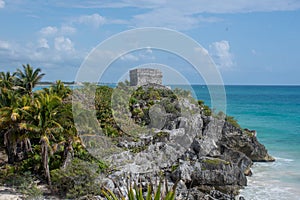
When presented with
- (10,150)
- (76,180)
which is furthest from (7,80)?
(76,180)

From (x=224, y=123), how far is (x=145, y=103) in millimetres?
6512

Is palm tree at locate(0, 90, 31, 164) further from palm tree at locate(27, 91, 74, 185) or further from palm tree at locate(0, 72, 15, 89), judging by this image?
palm tree at locate(0, 72, 15, 89)

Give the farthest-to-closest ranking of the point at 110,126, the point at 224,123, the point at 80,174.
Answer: the point at 224,123
the point at 110,126
the point at 80,174

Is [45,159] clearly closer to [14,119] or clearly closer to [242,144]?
[14,119]

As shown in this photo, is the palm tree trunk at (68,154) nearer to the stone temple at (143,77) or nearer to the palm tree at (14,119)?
the palm tree at (14,119)

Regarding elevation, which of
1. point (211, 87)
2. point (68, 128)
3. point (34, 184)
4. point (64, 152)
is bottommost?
point (34, 184)

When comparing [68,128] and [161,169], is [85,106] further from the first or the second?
[161,169]

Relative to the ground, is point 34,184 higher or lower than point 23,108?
lower

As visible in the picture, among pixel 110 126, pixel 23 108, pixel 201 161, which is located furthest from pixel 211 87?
pixel 23 108

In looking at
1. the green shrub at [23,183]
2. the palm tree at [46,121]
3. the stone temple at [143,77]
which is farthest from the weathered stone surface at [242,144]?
the green shrub at [23,183]

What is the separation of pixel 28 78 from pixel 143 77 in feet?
28.9

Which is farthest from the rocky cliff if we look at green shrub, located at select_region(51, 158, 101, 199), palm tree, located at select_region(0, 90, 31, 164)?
palm tree, located at select_region(0, 90, 31, 164)

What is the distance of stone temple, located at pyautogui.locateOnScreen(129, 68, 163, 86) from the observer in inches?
1021

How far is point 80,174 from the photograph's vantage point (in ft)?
61.4
